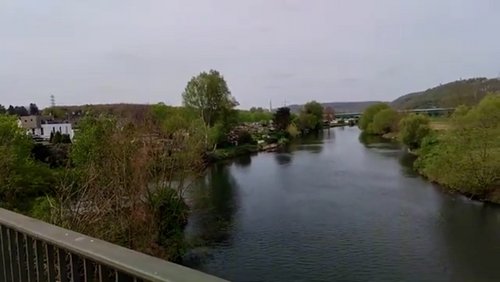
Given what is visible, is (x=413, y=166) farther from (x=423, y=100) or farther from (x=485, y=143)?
(x=423, y=100)

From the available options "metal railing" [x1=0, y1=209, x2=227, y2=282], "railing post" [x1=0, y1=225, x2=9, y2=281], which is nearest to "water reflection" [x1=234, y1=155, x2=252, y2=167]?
"railing post" [x1=0, y1=225, x2=9, y2=281]

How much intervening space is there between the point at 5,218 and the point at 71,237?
654 mm

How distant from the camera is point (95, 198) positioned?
1280cm

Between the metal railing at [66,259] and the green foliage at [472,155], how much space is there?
1021 inches

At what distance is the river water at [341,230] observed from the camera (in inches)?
550

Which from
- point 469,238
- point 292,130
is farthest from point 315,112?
point 469,238

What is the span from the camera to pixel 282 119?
245ft

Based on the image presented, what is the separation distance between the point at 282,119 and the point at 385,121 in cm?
1623

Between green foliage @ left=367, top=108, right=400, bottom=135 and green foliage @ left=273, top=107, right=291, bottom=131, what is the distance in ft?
45.5

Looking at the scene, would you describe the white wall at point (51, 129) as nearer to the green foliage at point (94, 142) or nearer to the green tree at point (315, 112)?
the green foliage at point (94, 142)

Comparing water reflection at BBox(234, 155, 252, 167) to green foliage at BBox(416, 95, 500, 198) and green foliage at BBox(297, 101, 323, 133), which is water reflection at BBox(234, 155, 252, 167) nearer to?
green foliage at BBox(416, 95, 500, 198)

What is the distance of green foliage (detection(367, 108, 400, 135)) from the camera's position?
221 feet

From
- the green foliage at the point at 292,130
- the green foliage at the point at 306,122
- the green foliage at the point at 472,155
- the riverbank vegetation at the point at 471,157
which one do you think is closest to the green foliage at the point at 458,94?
the green foliage at the point at 306,122

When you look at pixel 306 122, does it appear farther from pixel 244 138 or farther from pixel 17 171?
pixel 17 171
